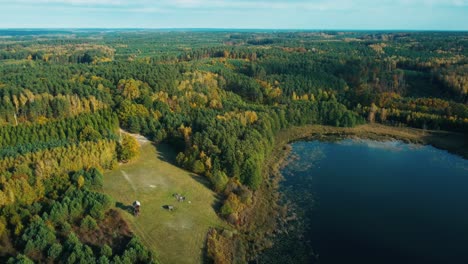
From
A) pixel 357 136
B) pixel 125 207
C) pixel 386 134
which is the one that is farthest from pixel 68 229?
pixel 386 134

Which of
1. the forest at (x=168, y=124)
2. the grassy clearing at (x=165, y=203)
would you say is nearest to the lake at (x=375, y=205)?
the forest at (x=168, y=124)

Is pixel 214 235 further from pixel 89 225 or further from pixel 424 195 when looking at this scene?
pixel 424 195

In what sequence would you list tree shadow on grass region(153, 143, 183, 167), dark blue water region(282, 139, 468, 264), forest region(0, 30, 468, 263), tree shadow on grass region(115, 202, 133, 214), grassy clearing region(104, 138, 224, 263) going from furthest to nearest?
tree shadow on grass region(153, 143, 183, 167), tree shadow on grass region(115, 202, 133, 214), dark blue water region(282, 139, 468, 264), grassy clearing region(104, 138, 224, 263), forest region(0, 30, 468, 263)

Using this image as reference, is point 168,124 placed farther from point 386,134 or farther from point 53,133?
point 386,134

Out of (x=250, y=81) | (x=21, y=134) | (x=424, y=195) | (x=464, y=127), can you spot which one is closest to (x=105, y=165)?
(x=21, y=134)

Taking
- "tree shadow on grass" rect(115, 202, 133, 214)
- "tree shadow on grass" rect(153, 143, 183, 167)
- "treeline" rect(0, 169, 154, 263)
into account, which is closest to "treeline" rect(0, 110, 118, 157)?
"tree shadow on grass" rect(153, 143, 183, 167)

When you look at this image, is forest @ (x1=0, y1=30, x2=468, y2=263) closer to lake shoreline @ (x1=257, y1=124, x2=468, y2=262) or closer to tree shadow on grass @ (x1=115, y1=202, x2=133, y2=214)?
tree shadow on grass @ (x1=115, y1=202, x2=133, y2=214)

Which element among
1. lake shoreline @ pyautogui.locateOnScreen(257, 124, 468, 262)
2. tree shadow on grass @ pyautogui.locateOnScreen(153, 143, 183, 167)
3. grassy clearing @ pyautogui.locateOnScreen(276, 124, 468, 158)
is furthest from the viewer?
grassy clearing @ pyautogui.locateOnScreen(276, 124, 468, 158)

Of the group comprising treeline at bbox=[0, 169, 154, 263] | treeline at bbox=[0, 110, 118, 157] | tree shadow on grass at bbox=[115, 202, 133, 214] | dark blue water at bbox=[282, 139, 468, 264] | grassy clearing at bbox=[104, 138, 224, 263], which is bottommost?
dark blue water at bbox=[282, 139, 468, 264]
